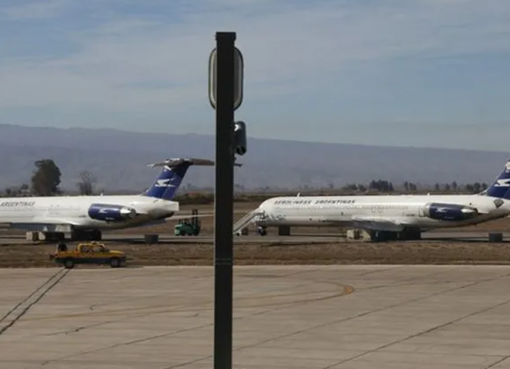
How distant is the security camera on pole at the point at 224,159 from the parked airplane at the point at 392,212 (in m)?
69.1

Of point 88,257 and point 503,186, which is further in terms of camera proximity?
point 503,186

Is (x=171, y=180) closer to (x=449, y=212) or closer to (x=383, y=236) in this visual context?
(x=383, y=236)


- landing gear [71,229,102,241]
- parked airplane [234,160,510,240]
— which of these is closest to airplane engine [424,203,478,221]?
parked airplane [234,160,510,240]

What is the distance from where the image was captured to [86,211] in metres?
84.6

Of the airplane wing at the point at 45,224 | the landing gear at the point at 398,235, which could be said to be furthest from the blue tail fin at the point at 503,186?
the airplane wing at the point at 45,224

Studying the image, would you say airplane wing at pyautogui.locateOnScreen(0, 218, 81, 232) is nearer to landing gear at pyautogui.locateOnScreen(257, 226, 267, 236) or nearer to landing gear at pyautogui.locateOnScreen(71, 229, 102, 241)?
landing gear at pyautogui.locateOnScreen(71, 229, 102, 241)

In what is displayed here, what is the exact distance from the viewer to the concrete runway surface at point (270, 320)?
20.2 m

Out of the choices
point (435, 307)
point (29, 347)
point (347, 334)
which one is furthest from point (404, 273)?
point (29, 347)

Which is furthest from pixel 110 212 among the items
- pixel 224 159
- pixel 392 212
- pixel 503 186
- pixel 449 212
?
pixel 224 159

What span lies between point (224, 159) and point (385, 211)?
74.3m

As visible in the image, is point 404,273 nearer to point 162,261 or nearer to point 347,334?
point 162,261

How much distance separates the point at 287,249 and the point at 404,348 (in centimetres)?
4491

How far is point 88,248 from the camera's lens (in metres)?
49.3

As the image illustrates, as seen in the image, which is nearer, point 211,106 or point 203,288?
point 211,106
